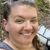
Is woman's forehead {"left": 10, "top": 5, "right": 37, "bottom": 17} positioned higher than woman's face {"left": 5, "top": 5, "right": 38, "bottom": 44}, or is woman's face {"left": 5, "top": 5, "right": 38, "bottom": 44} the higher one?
woman's forehead {"left": 10, "top": 5, "right": 37, "bottom": 17}

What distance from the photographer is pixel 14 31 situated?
1.52 m

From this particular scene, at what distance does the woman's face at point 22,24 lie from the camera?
4.93ft

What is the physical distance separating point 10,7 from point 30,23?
20 centimetres

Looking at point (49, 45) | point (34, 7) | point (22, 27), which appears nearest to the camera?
point (22, 27)

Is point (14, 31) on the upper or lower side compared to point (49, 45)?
upper

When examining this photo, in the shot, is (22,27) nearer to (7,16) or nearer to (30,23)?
(30,23)

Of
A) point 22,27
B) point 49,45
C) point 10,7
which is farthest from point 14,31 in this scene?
point 49,45

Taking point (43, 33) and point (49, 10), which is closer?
point (43, 33)

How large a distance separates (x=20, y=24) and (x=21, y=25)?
0.01 m

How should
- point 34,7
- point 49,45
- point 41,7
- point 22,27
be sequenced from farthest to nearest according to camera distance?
point 41,7, point 49,45, point 34,7, point 22,27

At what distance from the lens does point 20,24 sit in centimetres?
151

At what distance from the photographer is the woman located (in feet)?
4.96

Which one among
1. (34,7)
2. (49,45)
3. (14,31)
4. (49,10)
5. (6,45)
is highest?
(34,7)

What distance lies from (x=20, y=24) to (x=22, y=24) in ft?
0.04
